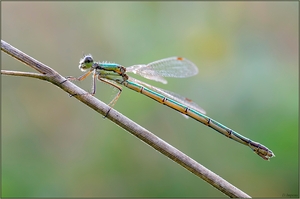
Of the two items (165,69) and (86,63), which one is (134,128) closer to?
(86,63)

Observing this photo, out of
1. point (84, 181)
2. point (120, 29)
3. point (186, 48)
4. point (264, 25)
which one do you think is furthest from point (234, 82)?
point (84, 181)

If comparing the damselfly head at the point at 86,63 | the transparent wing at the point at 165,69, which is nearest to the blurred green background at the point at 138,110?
the transparent wing at the point at 165,69

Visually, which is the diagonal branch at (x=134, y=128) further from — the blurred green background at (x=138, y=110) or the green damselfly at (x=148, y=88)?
the blurred green background at (x=138, y=110)

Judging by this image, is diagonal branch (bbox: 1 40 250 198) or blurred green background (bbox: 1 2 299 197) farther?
blurred green background (bbox: 1 2 299 197)

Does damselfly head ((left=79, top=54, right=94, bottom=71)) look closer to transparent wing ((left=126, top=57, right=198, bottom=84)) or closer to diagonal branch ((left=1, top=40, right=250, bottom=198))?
transparent wing ((left=126, top=57, right=198, bottom=84))

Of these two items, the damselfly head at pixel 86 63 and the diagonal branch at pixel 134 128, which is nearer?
the diagonal branch at pixel 134 128

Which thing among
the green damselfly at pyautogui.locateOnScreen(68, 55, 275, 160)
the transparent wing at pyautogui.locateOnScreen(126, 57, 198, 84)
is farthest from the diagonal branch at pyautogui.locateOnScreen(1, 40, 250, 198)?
the transparent wing at pyautogui.locateOnScreen(126, 57, 198, 84)
